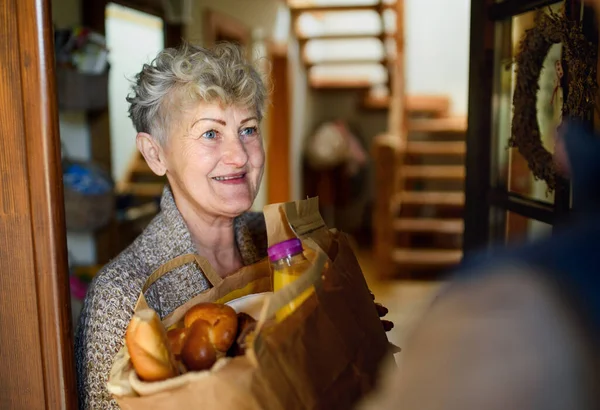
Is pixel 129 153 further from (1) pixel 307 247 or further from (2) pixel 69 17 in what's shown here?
(1) pixel 307 247

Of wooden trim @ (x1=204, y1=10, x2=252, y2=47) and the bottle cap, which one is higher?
wooden trim @ (x1=204, y1=10, x2=252, y2=47)

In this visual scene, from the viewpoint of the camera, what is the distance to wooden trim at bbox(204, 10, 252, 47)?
337 cm

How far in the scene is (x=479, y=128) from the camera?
1.54 meters

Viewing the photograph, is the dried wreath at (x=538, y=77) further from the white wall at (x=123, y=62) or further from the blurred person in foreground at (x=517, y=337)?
the white wall at (x=123, y=62)

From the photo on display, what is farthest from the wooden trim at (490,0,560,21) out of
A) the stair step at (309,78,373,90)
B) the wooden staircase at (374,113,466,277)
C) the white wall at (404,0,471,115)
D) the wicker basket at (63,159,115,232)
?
the white wall at (404,0,471,115)

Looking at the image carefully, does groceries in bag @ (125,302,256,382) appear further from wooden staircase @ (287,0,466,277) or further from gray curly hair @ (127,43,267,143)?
wooden staircase @ (287,0,466,277)

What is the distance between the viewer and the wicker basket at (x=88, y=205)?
8.00ft

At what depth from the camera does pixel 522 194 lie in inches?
54.6

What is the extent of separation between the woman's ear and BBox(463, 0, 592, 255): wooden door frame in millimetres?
806

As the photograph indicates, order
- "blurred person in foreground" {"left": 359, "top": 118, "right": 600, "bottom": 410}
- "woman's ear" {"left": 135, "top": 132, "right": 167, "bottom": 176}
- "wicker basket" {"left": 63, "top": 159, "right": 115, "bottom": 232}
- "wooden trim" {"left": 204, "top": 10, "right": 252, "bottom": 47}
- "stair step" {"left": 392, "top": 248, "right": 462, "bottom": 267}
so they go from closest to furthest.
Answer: "blurred person in foreground" {"left": 359, "top": 118, "right": 600, "bottom": 410} < "woman's ear" {"left": 135, "top": 132, "right": 167, "bottom": 176} < "wicker basket" {"left": 63, "top": 159, "right": 115, "bottom": 232} < "wooden trim" {"left": 204, "top": 10, "right": 252, "bottom": 47} < "stair step" {"left": 392, "top": 248, "right": 462, "bottom": 267}

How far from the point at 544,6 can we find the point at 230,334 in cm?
92

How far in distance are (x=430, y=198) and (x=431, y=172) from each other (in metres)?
A: 0.27

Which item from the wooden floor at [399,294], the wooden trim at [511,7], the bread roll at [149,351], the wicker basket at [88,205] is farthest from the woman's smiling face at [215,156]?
the wooden floor at [399,294]

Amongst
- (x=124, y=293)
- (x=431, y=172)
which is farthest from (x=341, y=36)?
(x=124, y=293)
